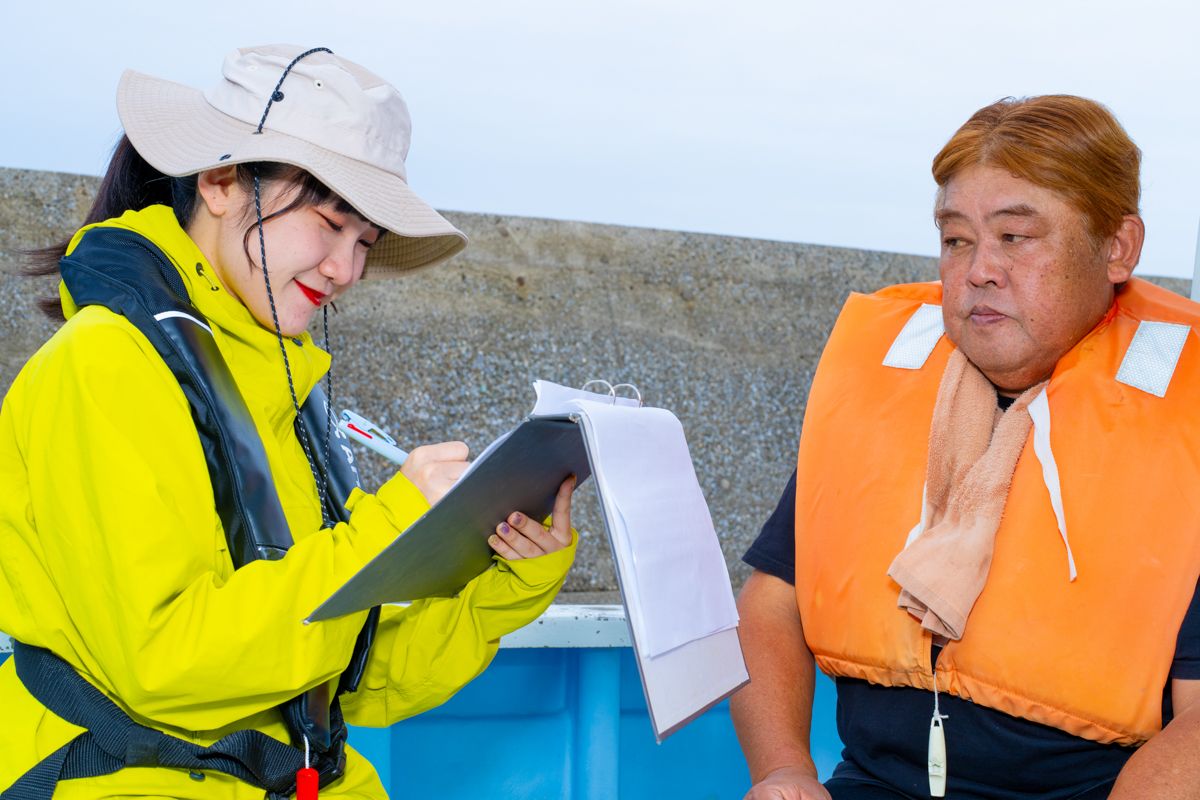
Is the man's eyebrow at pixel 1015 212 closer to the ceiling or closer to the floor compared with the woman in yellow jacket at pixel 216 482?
closer to the ceiling

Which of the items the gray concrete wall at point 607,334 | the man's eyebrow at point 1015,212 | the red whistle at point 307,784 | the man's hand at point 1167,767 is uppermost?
the man's eyebrow at point 1015,212

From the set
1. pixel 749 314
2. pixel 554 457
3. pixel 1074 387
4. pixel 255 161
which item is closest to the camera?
pixel 554 457

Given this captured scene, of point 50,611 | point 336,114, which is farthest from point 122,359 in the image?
point 336,114

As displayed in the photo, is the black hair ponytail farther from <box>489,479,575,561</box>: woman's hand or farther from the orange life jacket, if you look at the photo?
the orange life jacket

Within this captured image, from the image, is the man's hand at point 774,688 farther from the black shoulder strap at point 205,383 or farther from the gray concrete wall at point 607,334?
the gray concrete wall at point 607,334

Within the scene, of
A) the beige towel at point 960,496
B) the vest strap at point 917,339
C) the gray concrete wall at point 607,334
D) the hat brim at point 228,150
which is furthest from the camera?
the gray concrete wall at point 607,334

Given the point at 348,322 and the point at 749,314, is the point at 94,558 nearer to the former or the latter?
the point at 348,322

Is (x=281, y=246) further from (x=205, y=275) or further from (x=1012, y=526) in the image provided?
(x=1012, y=526)

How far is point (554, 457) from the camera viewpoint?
140 centimetres

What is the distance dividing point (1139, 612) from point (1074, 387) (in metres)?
0.33

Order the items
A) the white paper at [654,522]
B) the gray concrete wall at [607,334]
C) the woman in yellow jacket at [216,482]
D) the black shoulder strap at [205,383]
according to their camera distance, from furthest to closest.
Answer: the gray concrete wall at [607,334], the black shoulder strap at [205,383], the woman in yellow jacket at [216,482], the white paper at [654,522]

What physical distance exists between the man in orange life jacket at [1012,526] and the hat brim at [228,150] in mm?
743

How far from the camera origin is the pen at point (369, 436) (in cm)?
168

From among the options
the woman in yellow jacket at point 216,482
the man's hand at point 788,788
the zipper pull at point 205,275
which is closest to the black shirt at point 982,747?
the man's hand at point 788,788
